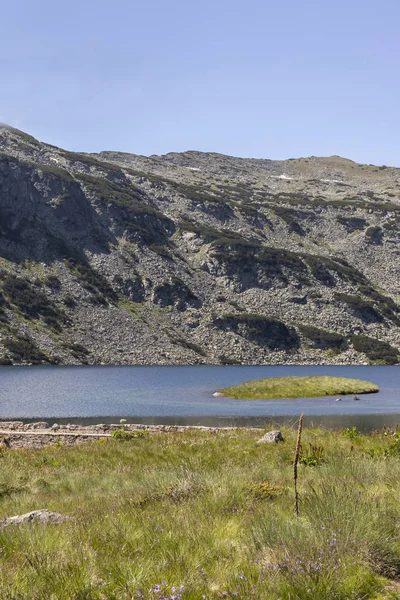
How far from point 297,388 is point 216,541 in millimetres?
64958

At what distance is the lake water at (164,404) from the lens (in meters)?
44.6

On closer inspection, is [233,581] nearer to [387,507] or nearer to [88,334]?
[387,507]

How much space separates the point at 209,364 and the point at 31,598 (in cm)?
13370

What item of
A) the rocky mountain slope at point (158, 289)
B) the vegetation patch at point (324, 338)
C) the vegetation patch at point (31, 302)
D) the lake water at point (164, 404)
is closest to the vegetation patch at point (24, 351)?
the rocky mountain slope at point (158, 289)

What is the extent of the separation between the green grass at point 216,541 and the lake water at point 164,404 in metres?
28.1

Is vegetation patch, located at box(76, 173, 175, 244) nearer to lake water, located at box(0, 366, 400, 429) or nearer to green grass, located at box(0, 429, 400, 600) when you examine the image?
lake water, located at box(0, 366, 400, 429)

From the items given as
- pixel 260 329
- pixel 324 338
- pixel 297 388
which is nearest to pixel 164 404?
pixel 297 388

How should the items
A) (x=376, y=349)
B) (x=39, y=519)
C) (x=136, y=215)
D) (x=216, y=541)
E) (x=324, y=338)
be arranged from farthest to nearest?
(x=136, y=215)
(x=324, y=338)
(x=376, y=349)
(x=39, y=519)
(x=216, y=541)

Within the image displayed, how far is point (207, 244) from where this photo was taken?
185500mm

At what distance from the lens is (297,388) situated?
229 feet

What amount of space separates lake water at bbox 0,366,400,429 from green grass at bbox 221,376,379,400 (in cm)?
323

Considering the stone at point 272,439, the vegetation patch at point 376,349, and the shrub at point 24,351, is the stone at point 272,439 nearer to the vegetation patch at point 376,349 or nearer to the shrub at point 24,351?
the shrub at point 24,351

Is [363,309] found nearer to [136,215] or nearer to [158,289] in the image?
[158,289]

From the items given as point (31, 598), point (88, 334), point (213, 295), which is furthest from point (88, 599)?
point (213, 295)
